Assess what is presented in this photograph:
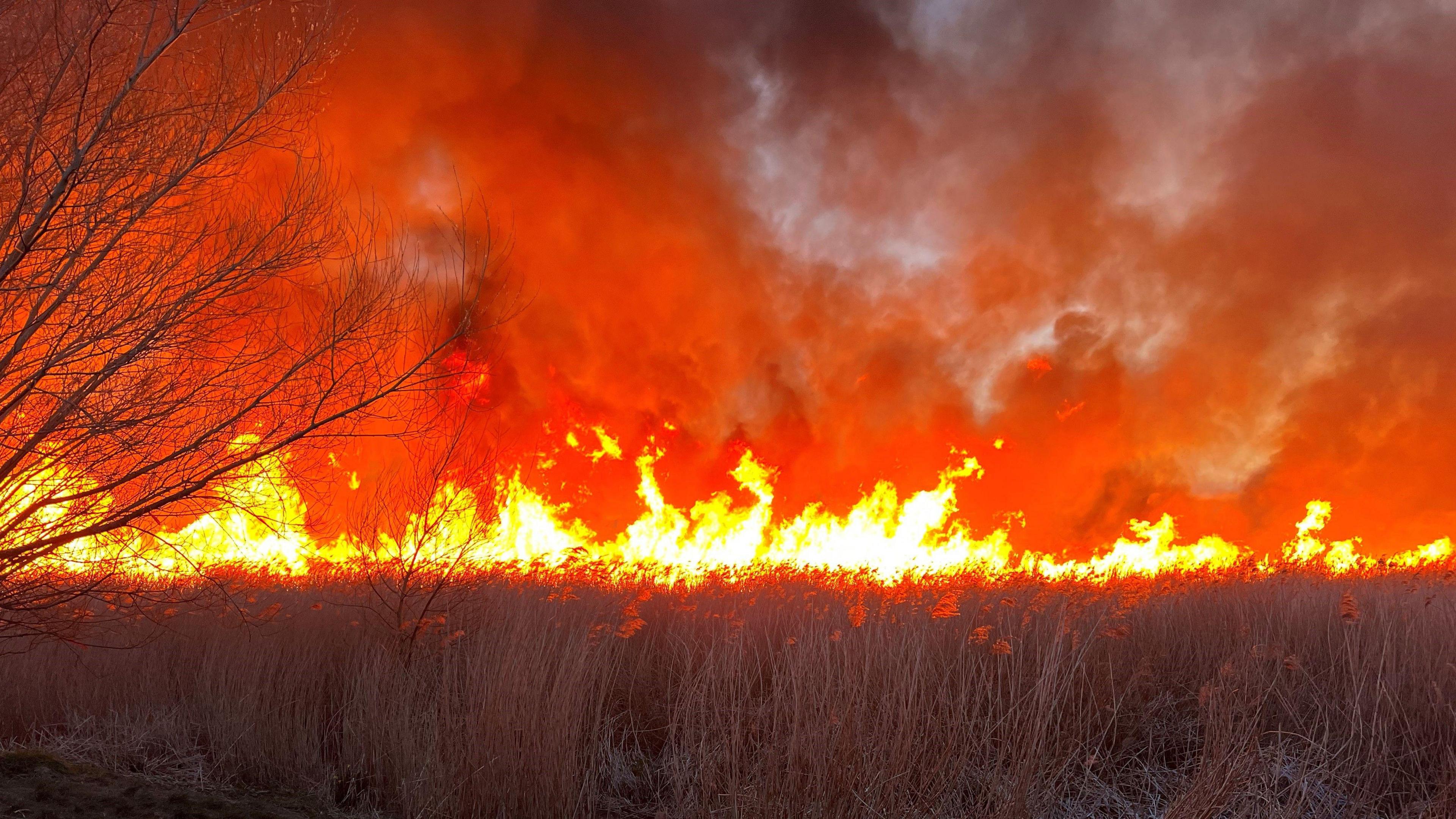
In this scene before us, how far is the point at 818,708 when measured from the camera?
3910mm

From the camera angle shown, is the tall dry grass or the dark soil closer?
the tall dry grass

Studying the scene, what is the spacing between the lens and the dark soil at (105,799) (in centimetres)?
419

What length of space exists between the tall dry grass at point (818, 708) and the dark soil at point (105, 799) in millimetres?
465

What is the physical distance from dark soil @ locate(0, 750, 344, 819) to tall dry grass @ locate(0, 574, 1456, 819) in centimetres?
47

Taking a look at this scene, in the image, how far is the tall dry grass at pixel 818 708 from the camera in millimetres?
3916

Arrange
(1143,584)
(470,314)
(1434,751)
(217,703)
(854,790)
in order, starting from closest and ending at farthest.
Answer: (854,790) → (1434,751) → (470,314) → (217,703) → (1143,584)

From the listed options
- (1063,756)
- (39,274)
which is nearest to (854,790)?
(1063,756)

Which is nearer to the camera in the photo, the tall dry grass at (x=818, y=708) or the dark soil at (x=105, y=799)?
the tall dry grass at (x=818, y=708)

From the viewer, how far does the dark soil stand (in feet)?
13.7

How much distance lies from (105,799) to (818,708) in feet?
13.9

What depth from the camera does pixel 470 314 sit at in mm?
5387

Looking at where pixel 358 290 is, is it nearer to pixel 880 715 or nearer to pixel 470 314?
pixel 470 314

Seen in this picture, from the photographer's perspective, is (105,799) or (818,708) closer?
(818,708)

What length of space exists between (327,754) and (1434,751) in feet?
24.2
